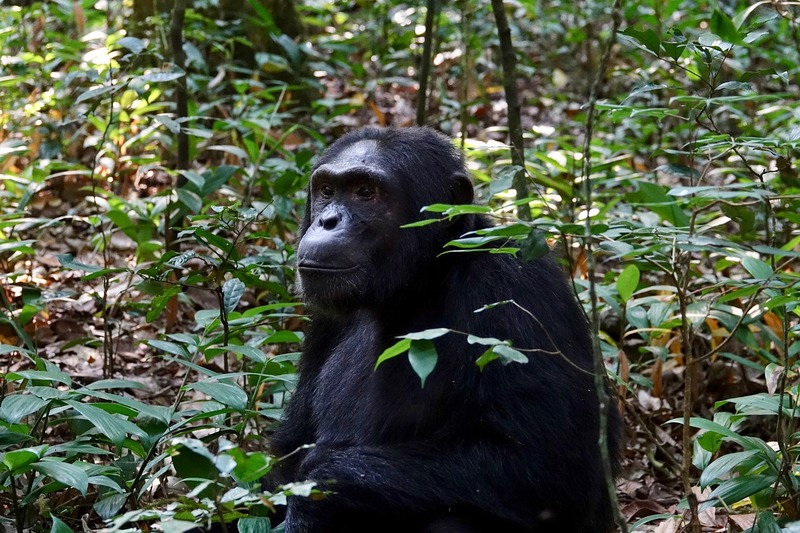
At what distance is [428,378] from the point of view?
4066mm

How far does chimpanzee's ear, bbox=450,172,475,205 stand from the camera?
459 cm

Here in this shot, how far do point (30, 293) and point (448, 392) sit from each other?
9.42 feet

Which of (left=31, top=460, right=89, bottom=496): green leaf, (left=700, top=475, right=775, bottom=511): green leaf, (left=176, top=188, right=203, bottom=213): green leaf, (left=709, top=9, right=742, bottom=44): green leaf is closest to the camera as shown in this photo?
(left=31, top=460, right=89, bottom=496): green leaf

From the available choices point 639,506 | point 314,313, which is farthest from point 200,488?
point 639,506

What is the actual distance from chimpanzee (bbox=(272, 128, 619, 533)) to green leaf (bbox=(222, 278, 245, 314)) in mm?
437

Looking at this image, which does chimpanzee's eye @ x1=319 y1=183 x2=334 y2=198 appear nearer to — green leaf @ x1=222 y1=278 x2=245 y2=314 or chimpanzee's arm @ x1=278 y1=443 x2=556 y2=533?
green leaf @ x1=222 y1=278 x2=245 y2=314

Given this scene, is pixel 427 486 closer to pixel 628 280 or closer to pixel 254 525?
pixel 254 525

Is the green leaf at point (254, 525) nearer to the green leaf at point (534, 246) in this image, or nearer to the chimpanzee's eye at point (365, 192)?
the green leaf at point (534, 246)

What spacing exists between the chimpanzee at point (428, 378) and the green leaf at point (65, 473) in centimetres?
85

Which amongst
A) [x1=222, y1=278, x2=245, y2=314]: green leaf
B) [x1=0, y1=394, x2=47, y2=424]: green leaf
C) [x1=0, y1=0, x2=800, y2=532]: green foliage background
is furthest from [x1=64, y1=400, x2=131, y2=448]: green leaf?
[x1=222, y1=278, x2=245, y2=314]: green leaf

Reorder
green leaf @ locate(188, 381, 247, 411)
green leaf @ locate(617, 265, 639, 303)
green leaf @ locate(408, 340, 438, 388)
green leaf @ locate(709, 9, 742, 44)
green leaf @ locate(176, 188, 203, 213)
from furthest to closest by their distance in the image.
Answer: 1. green leaf @ locate(176, 188, 203, 213)
2. green leaf @ locate(617, 265, 639, 303)
3. green leaf @ locate(709, 9, 742, 44)
4. green leaf @ locate(188, 381, 247, 411)
5. green leaf @ locate(408, 340, 438, 388)

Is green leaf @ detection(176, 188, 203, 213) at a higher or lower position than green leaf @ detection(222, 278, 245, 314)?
higher

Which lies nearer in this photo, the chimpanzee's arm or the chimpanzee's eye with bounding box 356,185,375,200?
the chimpanzee's arm

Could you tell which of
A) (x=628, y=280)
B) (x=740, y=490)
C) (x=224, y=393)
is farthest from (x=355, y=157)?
(x=740, y=490)
